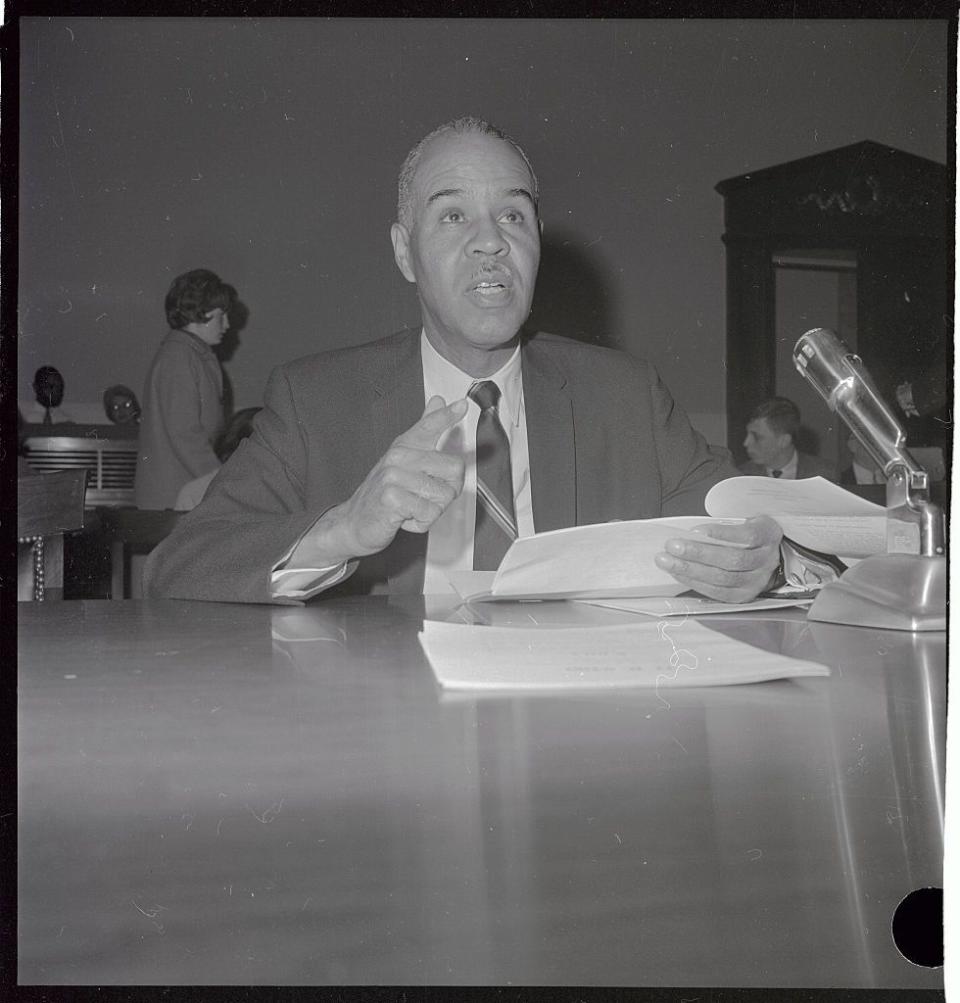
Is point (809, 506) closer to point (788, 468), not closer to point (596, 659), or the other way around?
point (596, 659)

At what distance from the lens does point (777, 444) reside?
8.00 ft

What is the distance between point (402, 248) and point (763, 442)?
1209 millimetres

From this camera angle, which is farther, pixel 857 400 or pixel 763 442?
pixel 763 442

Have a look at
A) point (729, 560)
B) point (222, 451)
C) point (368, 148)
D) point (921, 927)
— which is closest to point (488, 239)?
point (368, 148)

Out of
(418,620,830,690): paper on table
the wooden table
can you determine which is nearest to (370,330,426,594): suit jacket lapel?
(418,620,830,690): paper on table

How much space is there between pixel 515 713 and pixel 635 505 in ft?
3.39

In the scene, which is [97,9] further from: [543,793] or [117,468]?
[543,793]

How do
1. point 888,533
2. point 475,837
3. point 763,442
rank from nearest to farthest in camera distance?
point 475,837 → point 888,533 → point 763,442

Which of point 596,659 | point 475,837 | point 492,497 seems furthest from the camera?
point 492,497

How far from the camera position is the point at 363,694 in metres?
0.59

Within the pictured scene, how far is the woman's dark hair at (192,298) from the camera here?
6.34 feet

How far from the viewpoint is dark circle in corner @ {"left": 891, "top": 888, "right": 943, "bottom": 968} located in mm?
442

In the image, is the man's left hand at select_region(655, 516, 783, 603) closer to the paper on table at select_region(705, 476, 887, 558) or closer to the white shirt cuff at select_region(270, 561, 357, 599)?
the paper on table at select_region(705, 476, 887, 558)

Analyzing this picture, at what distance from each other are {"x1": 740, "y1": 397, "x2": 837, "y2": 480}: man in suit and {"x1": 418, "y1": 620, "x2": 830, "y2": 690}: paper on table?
1702 millimetres
